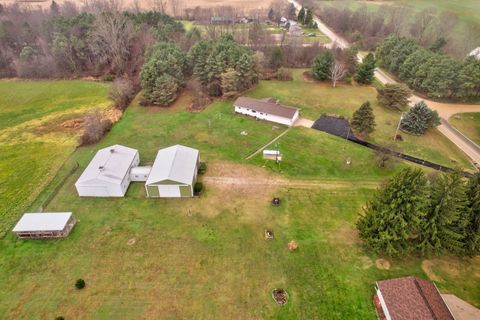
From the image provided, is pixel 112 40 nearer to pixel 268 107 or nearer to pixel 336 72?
pixel 268 107

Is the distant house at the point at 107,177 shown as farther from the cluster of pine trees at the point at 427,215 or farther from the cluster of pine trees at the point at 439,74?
the cluster of pine trees at the point at 439,74

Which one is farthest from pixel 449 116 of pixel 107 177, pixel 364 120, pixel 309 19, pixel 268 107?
pixel 309 19

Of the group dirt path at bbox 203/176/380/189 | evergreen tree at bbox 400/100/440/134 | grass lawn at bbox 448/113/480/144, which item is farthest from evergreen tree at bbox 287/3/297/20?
dirt path at bbox 203/176/380/189

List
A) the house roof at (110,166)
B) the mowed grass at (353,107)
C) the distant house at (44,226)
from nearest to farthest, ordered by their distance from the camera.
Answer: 1. the distant house at (44,226)
2. the house roof at (110,166)
3. the mowed grass at (353,107)

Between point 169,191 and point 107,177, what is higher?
point 107,177

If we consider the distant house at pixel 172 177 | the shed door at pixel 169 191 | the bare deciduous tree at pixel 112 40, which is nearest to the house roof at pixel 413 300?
the distant house at pixel 172 177

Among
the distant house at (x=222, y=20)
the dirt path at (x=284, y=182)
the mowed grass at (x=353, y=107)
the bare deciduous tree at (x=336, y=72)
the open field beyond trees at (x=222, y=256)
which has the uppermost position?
the distant house at (x=222, y=20)
